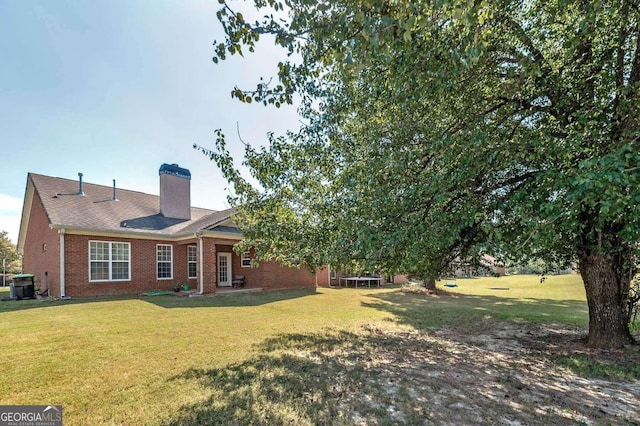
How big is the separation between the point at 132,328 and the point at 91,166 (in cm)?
1221

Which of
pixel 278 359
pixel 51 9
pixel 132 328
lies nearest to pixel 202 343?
pixel 278 359

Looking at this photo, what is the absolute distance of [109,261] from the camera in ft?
45.3

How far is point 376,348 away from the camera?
6137mm

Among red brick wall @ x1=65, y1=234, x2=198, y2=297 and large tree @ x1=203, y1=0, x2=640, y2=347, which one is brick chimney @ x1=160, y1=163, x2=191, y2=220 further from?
large tree @ x1=203, y1=0, x2=640, y2=347

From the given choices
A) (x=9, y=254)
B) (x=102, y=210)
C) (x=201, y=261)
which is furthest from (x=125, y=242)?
(x=9, y=254)

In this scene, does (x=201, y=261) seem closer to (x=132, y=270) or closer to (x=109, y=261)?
(x=132, y=270)

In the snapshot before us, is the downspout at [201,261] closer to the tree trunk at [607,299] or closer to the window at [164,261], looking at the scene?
the window at [164,261]

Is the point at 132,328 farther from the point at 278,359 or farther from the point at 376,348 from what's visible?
the point at 376,348

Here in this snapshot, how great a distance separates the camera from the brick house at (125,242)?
509 inches

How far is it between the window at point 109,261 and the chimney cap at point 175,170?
5110 mm

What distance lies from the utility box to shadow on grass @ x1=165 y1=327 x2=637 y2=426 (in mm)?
13127

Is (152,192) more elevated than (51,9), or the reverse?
(51,9)

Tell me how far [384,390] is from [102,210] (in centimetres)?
1609

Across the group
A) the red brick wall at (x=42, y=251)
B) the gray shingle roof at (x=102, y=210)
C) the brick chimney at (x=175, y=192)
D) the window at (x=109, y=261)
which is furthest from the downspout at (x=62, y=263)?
the brick chimney at (x=175, y=192)
